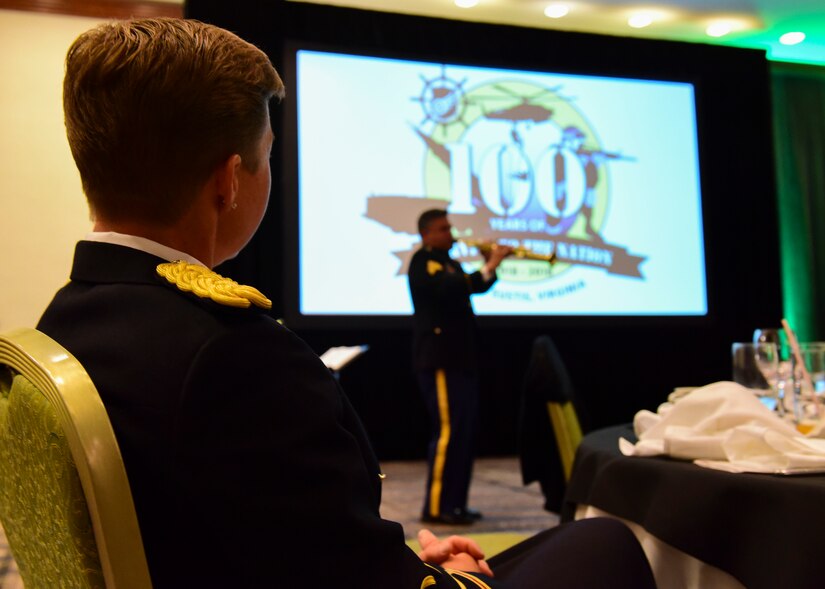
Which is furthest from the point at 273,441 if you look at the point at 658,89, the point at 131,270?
the point at 658,89

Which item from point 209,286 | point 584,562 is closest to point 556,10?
point 584,562

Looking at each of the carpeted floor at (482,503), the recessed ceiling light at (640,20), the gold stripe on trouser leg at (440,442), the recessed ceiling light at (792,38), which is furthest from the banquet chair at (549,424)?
the recessed ceiling light at (792,38)

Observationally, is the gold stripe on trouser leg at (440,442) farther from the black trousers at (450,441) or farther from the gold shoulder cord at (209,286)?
the gold shoulder cord at (209,286)

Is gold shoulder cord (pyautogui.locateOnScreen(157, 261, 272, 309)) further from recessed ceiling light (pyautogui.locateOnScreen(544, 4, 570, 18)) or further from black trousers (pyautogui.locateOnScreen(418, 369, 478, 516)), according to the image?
recessed ceiling light (pyautogui.locateOnScreen(544, 4, 570, 18))

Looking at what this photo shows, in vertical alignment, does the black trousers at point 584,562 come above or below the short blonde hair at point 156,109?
below

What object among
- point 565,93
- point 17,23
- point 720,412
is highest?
point 17,23

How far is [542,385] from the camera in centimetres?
212

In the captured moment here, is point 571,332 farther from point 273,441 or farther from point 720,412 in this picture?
point 273,441

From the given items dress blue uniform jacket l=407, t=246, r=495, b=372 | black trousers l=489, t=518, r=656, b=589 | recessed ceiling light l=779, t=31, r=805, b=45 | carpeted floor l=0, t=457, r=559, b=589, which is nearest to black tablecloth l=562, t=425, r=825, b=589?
black trousers l=489, t=518, r=656, b=589

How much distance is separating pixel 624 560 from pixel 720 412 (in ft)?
1.21

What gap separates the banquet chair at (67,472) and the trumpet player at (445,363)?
300 cm

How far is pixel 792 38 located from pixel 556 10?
224 centimetres

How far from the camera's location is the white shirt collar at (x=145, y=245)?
77 cm

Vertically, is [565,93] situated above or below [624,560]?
above
